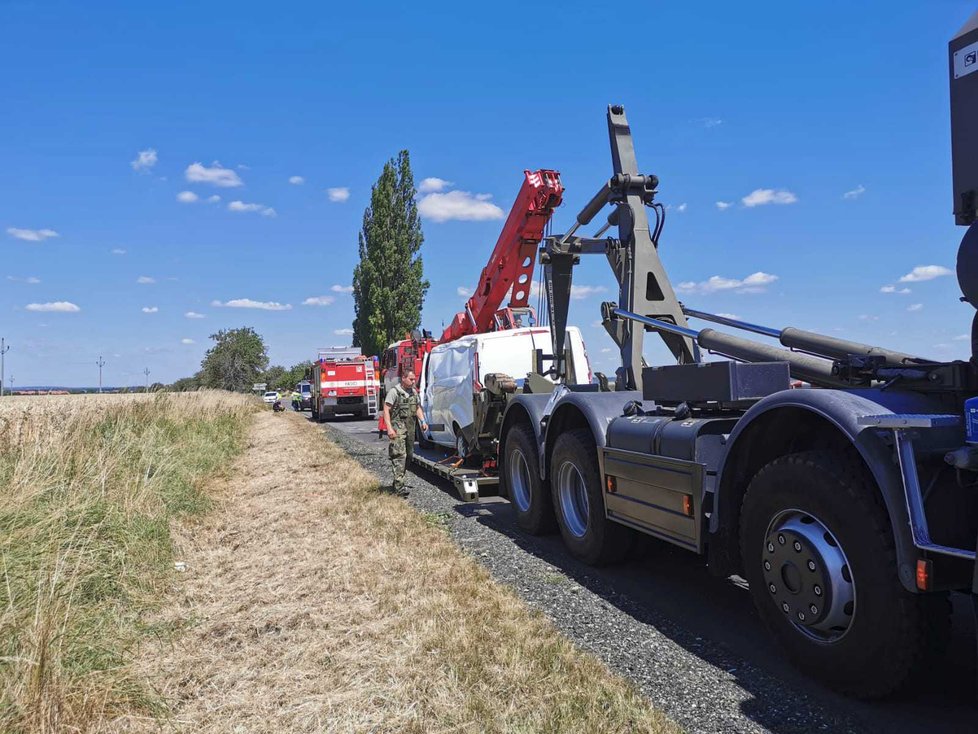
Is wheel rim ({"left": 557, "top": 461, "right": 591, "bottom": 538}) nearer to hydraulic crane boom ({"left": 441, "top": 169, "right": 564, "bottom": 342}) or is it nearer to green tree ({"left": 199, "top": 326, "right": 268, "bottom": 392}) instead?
hydraulic crane boom ({"left": 441, "top": 169, "right": 564, "bottom": 342})

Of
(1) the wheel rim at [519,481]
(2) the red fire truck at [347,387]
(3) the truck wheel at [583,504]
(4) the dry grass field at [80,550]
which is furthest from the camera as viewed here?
(2) the red fire truck at [347,387]

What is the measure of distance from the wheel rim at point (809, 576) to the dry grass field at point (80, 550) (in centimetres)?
311

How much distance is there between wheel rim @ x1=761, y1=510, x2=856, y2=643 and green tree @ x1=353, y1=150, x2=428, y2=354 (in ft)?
120

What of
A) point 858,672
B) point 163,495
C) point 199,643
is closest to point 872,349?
point 858,672

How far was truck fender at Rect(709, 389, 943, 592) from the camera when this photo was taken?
114 inches

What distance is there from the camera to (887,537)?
3031mm

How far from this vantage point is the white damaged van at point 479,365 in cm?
1008

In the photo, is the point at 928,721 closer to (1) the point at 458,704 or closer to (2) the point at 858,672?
(2) the point at 858,672

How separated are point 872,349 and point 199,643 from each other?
4508 millimetres

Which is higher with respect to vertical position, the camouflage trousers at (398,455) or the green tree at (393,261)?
the green tree at (393,261)

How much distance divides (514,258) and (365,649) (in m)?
9.17

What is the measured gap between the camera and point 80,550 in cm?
493

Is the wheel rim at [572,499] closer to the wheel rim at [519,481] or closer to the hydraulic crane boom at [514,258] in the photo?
the wheel rim at [519,481]

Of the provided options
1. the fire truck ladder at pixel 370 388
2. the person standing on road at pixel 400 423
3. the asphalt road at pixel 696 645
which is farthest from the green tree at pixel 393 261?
the asphalt road at pixel 696 645
